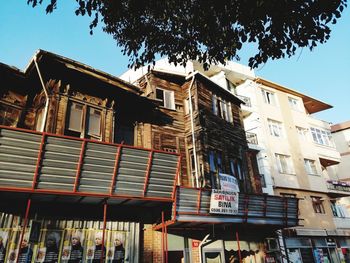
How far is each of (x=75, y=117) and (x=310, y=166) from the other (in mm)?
24678

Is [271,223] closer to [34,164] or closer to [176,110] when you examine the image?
[176,110]

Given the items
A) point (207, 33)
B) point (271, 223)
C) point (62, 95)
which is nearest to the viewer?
point (207, 33)

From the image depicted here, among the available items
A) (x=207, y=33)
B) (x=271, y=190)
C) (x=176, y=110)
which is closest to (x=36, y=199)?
(x=207, y=33)

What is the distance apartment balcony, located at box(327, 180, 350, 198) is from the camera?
28019 mm

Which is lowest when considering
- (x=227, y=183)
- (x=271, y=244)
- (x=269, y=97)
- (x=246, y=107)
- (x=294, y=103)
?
(x=271, y=244)

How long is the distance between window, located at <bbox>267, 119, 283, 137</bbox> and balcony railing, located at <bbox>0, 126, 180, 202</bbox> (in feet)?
62.0

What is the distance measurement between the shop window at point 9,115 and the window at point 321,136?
2897cm

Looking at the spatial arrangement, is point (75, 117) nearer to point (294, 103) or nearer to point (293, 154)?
point (293, 154)

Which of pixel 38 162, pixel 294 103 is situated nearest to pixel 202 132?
pixel 38 162

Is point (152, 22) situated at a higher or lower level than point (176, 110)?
lower

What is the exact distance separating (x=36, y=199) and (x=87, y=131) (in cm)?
344

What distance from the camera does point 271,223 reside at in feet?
50.1

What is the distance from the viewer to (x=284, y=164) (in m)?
26.6

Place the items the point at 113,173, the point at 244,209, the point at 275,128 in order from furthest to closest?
the point at 275,128 → the point at 244,209 → the point at 113,173
